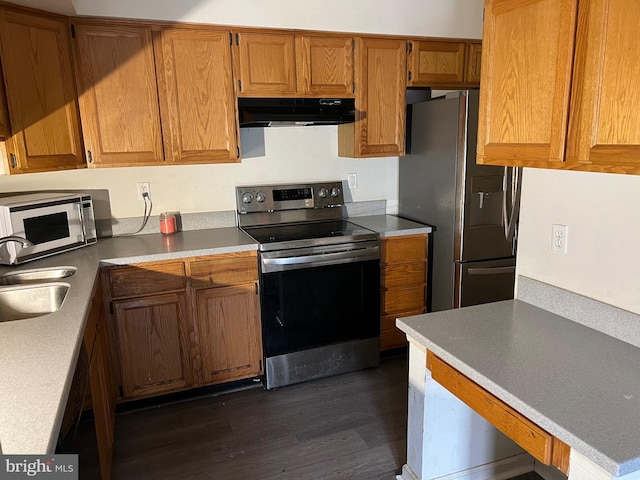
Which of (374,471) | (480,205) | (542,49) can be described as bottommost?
(374,471)

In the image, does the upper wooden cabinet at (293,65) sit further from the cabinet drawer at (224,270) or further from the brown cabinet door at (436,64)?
the cabinet drawer at (224,270)

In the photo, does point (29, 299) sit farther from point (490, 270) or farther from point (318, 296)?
point (490, 270)

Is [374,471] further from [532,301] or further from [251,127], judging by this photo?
[251,127]

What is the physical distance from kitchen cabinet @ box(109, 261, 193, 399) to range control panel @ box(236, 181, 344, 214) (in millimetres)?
767

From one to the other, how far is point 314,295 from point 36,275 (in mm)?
1470

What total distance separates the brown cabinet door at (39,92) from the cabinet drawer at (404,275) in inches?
77.6

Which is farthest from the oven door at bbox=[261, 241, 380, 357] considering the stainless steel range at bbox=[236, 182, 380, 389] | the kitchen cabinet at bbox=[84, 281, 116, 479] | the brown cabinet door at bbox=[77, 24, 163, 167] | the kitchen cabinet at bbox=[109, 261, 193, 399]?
the brown cabinet door at bbox=[77, 24, 163, 167]

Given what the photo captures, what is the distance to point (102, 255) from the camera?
2.54 m

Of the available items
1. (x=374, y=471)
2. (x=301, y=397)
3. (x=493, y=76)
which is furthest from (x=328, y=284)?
(x=493, y=76)

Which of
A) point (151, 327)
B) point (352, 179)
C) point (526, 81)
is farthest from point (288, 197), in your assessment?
point (526, 81)

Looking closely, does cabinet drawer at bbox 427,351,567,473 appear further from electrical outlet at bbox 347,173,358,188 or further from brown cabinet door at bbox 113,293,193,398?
electrical outlet at bbox 347,173,358,188

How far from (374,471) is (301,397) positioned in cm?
73

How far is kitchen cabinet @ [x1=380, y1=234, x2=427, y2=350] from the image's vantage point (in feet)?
10.2

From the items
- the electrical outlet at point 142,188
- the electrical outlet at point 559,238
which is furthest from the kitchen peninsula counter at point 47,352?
the electrical outlet at point 559,238
